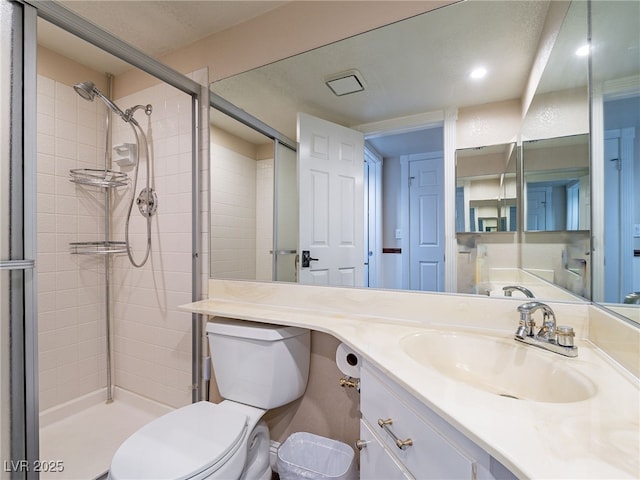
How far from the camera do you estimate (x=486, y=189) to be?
112 centimetres

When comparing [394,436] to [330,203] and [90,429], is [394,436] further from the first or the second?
[90,429]

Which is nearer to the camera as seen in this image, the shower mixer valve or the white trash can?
the white trash can

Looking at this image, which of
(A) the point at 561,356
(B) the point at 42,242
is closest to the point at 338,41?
(A) the point at 561,356

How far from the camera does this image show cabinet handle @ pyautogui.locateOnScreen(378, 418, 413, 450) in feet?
2.25

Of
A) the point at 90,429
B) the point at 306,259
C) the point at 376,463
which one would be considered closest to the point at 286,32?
the point at 306,259

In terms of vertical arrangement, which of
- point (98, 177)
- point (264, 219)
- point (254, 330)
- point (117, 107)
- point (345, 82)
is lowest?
point (254, 330)

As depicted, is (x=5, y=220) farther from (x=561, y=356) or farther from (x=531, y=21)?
(x=531, y=21)

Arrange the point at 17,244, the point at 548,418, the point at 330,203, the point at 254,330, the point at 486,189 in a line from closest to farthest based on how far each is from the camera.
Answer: the point at 548,418, the point at 17,244, the point at 486,189, the point at 254,330, the point at 330,203

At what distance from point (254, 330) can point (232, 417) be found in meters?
0.33

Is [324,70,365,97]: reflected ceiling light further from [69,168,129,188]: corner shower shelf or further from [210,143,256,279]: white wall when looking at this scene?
[69,168,129,188]: corner shower shelf

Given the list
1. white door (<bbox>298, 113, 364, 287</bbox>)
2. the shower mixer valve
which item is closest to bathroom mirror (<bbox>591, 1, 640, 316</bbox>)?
white door (<bbox>298, 113, 364, 287</bbox>)

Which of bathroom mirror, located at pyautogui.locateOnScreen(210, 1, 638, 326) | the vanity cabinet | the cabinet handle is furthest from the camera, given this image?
bathroom mirror, located at pyautogui.locateOnScreen(210, 1, 638, 326)

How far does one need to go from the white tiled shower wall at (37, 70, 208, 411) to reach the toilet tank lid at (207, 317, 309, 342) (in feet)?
1.59

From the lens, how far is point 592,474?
40cm
